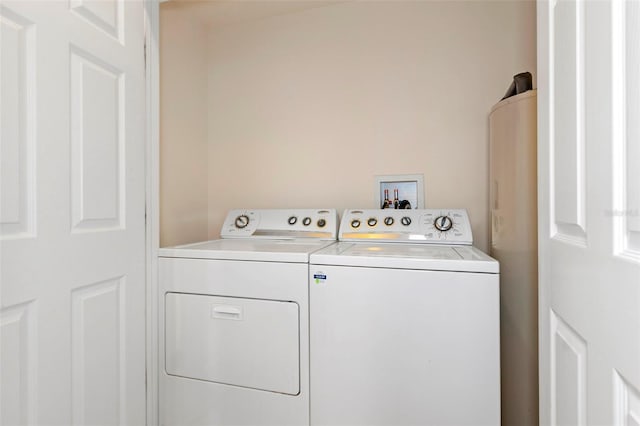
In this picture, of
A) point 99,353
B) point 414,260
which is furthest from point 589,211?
point 99,353

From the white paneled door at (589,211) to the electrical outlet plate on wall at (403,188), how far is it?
901 millimetres

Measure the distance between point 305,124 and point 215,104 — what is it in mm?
679

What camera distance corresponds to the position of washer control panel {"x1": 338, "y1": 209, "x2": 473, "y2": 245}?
5.13 ft

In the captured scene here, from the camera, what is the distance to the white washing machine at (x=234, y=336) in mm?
1238

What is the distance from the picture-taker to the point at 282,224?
185 cm

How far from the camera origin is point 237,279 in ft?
4.29

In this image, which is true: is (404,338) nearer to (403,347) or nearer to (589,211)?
(403,347)

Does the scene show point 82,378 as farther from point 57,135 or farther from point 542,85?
point 542,85

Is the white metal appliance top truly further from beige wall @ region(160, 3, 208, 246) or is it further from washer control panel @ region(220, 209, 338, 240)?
→ beige wall @ region(160, 3, 208, 246)

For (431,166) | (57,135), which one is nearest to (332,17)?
(431,166)

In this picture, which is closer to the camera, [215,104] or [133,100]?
[133,100]

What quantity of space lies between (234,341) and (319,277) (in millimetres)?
456

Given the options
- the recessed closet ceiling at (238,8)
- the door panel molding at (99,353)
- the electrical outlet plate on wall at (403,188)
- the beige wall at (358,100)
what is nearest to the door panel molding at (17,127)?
the door panel molding at (99,353)

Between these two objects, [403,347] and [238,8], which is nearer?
[403,347]
